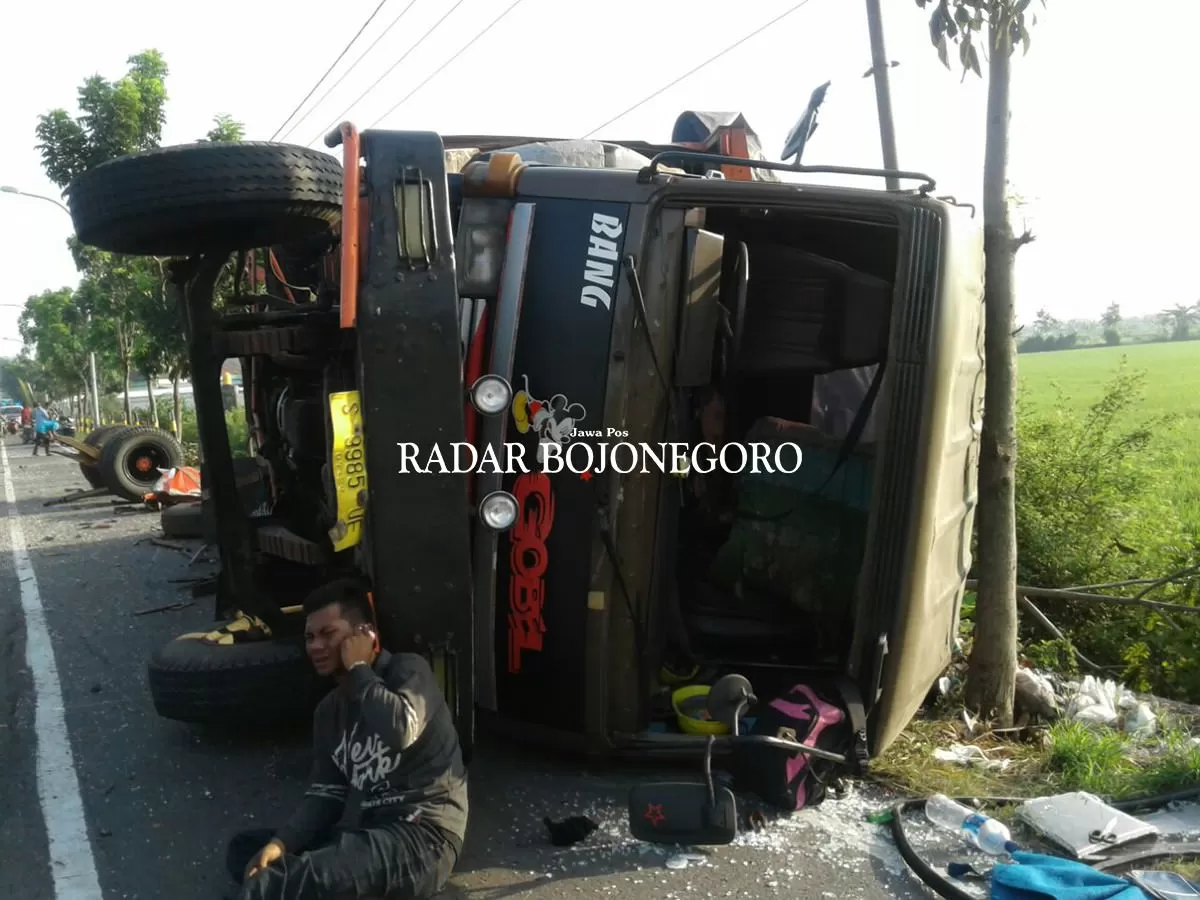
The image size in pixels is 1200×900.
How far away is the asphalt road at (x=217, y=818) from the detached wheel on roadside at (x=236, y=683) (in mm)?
258

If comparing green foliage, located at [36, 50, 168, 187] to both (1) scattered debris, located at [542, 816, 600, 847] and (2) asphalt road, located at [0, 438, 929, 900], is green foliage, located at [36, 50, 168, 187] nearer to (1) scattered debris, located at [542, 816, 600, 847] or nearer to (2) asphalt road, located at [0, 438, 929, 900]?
(2) asphalt road, located at [0, 438, 929, 900]

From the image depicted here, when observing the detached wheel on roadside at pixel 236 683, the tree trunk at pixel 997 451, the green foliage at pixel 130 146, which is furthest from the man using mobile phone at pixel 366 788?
the green foliage at pixel 130 146

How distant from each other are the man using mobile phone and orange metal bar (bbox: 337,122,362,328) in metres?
0.92

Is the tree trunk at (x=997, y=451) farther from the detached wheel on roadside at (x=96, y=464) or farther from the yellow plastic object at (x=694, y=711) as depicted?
the detached wheel on roadside at (x=96, y=464)

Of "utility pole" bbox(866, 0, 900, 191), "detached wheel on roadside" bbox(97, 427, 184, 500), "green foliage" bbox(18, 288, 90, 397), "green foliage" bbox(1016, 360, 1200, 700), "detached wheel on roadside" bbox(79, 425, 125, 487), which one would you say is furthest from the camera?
"green foliage" bbox(18, 288, 90, 397)

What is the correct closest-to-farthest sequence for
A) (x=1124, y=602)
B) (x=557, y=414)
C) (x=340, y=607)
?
(x=340, y=607) < (x=557, y=414) < (x=1124, y=602)

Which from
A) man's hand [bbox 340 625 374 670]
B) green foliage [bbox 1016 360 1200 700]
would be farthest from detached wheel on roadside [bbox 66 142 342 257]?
green foliage [bbox 1016 360 1200 700]

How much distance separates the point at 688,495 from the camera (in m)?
4.41

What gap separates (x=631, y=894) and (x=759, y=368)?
2.27 meters

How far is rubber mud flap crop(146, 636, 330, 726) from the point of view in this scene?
3.70 metres

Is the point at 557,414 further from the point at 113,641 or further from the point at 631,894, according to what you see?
the point at 113,641

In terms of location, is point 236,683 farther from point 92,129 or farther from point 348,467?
point 92,129

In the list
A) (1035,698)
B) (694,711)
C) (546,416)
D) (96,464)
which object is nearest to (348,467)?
(546,416)

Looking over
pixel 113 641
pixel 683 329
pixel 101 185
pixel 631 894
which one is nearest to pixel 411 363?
pixel 683 329
